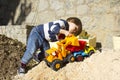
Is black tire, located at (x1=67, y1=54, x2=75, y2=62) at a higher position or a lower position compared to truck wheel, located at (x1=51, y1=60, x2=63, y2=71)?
higher

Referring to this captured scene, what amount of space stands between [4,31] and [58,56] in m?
2.76

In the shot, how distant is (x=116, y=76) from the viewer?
5078 millimetres

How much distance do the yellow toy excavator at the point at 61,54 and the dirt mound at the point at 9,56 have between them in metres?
0.90

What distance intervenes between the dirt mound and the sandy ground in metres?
0.38

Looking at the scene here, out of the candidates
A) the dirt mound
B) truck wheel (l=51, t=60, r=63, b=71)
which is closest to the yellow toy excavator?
truck wheel (l=51, t=60, r=63, b=71)

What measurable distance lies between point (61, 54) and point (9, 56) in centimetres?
148

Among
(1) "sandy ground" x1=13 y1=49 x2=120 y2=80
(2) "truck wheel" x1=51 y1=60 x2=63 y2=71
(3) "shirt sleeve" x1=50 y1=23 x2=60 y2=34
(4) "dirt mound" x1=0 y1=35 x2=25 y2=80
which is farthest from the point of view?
(4) "dirt mound" x1=0 y1=35 x2=25 y2=80

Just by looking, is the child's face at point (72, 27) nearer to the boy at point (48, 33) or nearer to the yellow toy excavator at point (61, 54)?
the boy at point (48, 33)

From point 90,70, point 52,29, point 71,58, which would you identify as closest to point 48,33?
point 52,29

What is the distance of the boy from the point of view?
587cm

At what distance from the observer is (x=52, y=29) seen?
19.3 feet

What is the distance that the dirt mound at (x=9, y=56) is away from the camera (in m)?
6.30

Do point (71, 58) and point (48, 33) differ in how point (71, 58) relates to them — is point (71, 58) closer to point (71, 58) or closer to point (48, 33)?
point (71, 58)

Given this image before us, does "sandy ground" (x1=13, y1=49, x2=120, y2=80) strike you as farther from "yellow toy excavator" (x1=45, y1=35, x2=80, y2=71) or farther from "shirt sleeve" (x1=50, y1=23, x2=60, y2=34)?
"shirt sleeve" (x1=50, y1=23, x2=60, y2=34)
